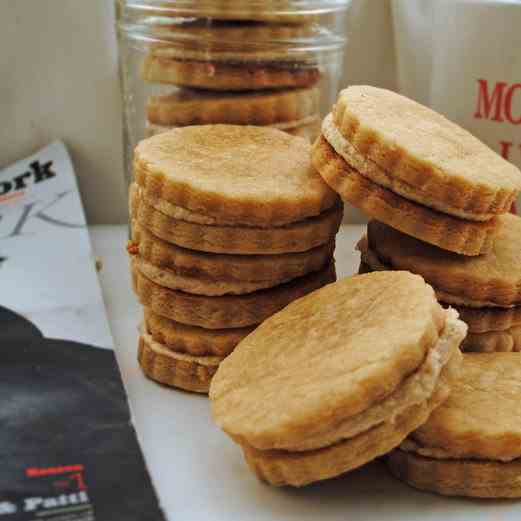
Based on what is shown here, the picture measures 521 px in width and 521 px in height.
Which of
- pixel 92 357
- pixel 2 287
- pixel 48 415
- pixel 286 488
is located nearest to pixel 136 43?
pixel 2 287

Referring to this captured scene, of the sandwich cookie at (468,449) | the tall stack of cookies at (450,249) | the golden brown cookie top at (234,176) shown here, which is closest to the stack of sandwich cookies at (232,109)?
the golden brown cookie top at (234,176)

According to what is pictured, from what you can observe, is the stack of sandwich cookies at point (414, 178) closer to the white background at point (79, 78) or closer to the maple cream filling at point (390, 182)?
the maple cream filling at point (390, 182)

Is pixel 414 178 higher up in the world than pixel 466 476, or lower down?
higher up

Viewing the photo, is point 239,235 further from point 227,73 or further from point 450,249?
point 227,73

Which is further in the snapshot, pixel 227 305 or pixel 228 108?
pixel 228 108

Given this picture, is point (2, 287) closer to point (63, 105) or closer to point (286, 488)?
point (63, 105)

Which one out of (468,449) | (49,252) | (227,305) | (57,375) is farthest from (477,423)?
(49,252)
